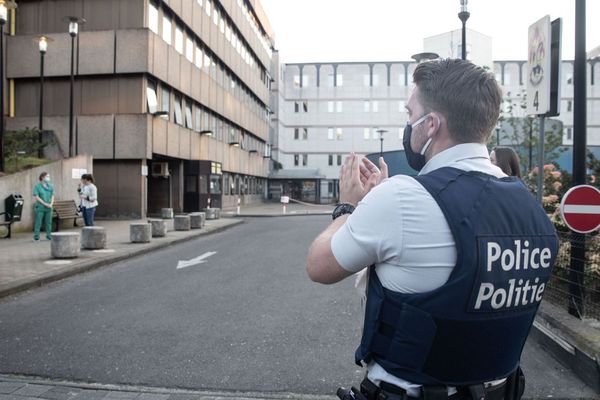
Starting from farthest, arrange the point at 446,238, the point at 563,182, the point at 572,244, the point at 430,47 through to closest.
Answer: the point at 430,47 < the point at 563,182 < the point at 572,244 < the point at 446,238

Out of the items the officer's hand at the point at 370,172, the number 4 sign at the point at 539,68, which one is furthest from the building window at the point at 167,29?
the officer's hand at the point at 370,172

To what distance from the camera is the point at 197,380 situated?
4090mm

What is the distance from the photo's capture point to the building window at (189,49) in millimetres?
28614

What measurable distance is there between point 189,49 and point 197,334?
86.2ft

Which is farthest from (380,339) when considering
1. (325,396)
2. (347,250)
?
(325,396)

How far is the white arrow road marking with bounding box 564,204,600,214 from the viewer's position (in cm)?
515

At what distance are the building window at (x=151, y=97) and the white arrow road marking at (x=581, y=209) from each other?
2197 cm

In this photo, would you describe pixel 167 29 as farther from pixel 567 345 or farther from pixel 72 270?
pixel 567 345

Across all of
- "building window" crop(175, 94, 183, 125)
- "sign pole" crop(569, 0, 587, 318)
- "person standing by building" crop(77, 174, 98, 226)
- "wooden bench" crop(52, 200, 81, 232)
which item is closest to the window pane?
"building window" crop(175, 94, 183, 125)

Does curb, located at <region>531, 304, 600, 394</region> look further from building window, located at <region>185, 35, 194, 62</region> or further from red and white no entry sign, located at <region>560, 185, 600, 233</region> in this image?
building window, located at <region>185, 35, 194, 62</region>

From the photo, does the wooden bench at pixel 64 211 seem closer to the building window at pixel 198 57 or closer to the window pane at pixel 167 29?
the window pane at pixel 167 29

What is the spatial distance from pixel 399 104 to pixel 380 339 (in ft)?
Result: 214

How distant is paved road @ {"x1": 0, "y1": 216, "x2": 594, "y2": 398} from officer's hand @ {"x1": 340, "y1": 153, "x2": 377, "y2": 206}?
2.48m

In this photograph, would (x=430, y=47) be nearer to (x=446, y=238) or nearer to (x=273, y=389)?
(x=273, y=389)
